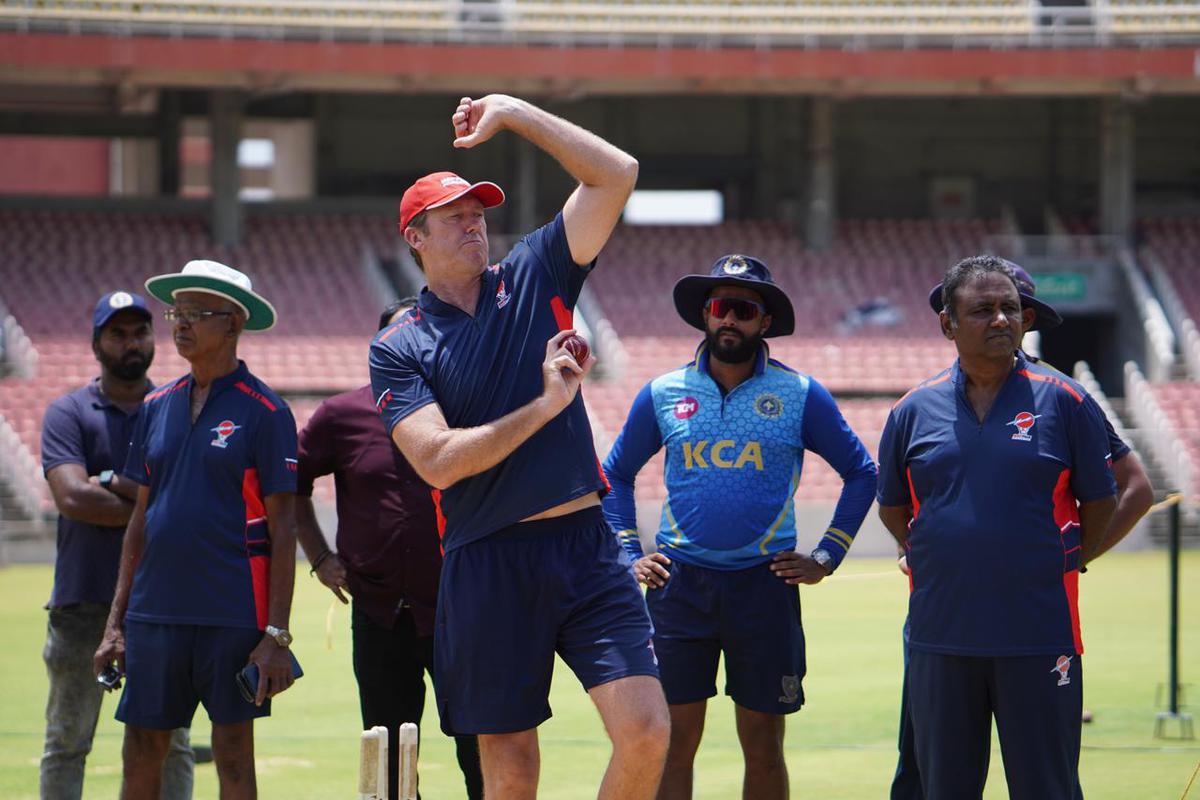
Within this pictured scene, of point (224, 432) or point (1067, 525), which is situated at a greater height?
point (224, 432)

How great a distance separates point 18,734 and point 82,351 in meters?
18.1

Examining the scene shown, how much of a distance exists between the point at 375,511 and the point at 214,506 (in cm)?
81

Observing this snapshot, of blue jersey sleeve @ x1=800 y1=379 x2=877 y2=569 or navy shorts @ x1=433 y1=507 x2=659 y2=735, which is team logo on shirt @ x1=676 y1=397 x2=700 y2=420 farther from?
navy shorts @ x1=433 y1=507 x2=659 y2=735

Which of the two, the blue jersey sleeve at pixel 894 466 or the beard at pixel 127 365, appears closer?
the blue jersey sleeve at pixel 894 466

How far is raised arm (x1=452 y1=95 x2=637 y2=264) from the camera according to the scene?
16.8 feet

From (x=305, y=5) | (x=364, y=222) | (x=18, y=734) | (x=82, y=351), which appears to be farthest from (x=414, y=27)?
(x=18, y=734)

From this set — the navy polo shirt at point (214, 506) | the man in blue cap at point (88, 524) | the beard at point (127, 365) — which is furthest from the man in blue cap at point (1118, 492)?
the beard at point (127, 365)

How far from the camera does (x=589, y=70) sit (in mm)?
29516

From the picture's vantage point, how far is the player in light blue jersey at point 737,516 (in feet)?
21.5

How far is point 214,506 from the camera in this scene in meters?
6.10

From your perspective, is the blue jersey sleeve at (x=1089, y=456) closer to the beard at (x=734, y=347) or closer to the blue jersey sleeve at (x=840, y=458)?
the blue jersey sleeve at (x=840, y=458)

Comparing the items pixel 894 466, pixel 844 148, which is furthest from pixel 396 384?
pixel 844 148

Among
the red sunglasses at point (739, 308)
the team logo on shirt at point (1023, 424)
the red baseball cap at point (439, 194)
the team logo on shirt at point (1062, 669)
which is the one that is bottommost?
the team logo on shirt at point (1062, 669)

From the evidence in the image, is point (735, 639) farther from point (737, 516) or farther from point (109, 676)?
point (109, 676)
